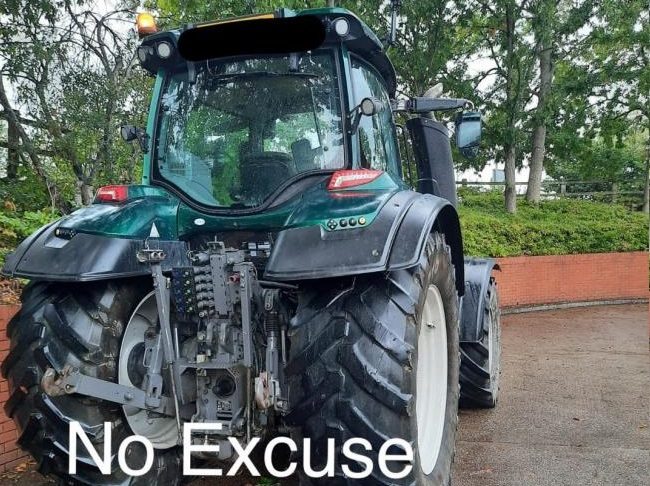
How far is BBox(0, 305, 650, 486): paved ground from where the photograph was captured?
11.2 feet

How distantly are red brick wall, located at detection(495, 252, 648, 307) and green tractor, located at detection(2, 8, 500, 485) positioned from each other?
8.86 m

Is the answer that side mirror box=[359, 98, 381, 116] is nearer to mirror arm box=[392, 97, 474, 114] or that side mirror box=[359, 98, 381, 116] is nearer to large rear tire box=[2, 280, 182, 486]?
mirror arm box=[392, 97, 474, 114]

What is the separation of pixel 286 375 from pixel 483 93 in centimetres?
1236

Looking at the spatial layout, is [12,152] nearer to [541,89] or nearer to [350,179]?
[350,179]

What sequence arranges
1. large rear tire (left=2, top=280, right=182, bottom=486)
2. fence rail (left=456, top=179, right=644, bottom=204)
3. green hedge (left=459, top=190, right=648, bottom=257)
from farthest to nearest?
fence rail (left=456, top=179, right=644, bottom=204)
green hedge (left=459, top=190, right=648, bottom=257)
large rear tire (left=2, top=280, right=182, bottom=486)

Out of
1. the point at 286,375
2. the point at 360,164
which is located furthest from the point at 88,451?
the point at 360,164

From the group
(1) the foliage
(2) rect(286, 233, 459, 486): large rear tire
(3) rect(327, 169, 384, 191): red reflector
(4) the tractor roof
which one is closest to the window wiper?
(4) the tractor roof

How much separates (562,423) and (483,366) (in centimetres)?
75

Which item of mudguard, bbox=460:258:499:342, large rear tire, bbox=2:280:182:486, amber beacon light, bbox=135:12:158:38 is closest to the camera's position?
large rear tire, bbox=2:280:182:486

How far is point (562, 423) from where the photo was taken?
4402 mm

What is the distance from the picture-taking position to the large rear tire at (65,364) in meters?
2.38

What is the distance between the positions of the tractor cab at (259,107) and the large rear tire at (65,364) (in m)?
0.73

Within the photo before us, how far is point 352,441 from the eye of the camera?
2082 millimetres

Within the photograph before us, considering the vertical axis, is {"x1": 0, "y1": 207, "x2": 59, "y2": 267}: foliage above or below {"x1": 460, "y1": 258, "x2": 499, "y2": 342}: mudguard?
above
